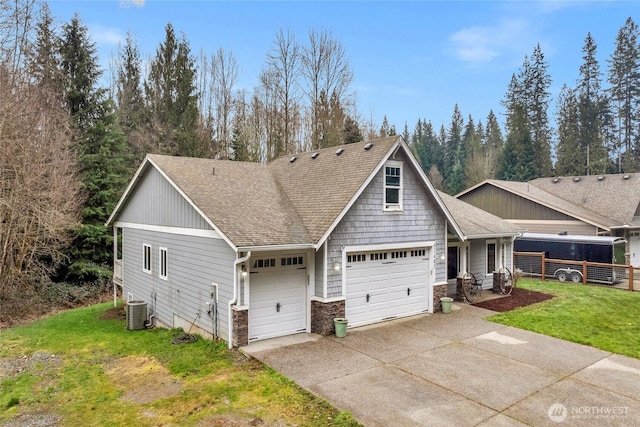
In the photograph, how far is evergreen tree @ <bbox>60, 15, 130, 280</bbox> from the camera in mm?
20016

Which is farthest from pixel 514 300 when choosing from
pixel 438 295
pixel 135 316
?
pixel 135 316

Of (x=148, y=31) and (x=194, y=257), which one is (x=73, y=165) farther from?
(x=148, y=31)

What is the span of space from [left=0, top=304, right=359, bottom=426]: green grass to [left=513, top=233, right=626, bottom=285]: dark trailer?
17012 millimetres

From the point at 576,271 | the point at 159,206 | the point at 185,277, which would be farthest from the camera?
the point at 576,271

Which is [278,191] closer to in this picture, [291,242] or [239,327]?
[291,242]

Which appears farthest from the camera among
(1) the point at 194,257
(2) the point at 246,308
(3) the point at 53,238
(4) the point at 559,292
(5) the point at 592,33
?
(5) the point at 592,33

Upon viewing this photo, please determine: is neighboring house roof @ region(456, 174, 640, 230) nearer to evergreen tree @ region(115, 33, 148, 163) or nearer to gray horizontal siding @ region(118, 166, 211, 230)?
gray horizontal siding @ region(118, 166, 211, 230)

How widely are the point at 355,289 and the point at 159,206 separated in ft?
21.9

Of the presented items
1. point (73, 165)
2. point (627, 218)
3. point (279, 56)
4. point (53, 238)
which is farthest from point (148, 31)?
point (627, 218)

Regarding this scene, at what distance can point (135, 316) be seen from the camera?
41.4 feet

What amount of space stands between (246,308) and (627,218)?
76.6 feet

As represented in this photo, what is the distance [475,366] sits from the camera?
8.30 m

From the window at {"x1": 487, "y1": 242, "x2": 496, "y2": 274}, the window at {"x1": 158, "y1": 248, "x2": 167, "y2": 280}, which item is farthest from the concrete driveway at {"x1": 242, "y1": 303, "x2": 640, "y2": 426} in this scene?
the window at {"x1": 487, "y1": 242, "x2": 496, "y2": 274}

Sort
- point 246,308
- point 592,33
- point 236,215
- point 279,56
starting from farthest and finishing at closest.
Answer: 1. point 592,33
2. point 279,56
3. point 236,215
4. point 246,308
